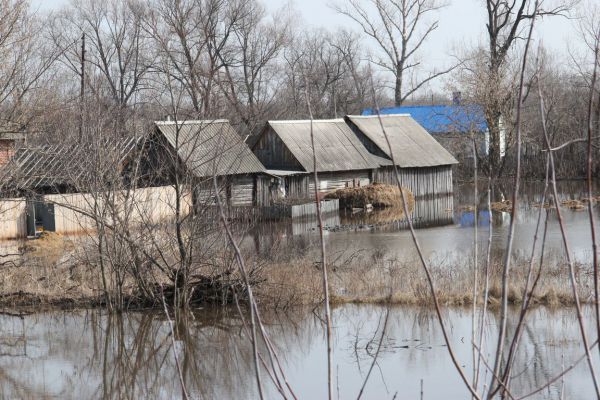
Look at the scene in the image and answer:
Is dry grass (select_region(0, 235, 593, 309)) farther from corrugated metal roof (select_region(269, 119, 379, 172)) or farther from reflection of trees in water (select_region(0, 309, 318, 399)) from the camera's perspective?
corrugated metal roof (select_region(269, 119, 379, 172))

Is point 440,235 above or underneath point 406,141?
underneath

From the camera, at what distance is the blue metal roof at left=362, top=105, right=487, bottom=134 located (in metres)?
48.8

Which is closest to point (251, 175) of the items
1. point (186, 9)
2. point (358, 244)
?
point (358, 244)

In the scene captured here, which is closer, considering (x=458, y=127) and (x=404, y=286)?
(x=404, y=286)

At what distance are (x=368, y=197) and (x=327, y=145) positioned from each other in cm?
511

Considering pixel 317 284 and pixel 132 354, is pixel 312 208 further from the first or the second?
pixel 132 354

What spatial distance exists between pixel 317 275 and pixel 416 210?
2146 cm

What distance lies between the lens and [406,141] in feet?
146

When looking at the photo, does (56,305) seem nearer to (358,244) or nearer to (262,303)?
(262,303)

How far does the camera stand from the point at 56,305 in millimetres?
15953

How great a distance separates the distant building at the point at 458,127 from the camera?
160 feet

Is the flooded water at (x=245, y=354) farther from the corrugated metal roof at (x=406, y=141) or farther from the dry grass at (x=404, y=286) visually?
the corrugated metal roof at (x=406, y=141)

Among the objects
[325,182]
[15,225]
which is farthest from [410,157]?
[15,225]

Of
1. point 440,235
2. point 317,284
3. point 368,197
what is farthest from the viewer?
point 368,197
